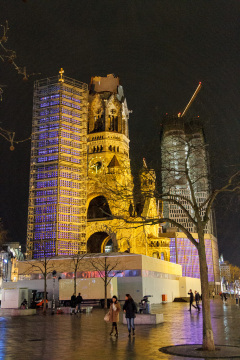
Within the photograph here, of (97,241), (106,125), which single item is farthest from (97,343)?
(106,125)

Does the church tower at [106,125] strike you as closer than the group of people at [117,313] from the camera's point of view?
No

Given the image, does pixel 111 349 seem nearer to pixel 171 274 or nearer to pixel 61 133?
pixel 171 274

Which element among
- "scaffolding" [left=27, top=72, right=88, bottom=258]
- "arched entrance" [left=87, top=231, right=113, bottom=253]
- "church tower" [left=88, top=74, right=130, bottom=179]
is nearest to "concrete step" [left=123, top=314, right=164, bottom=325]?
"scaffolding" [left=27, top=72, right=88, bottom=258]

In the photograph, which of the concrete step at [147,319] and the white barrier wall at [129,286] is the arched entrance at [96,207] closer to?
the white barrier wall at [129,286]

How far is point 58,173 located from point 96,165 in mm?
14303

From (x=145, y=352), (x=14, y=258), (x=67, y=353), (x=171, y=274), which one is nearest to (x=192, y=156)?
(x=145, y=352)

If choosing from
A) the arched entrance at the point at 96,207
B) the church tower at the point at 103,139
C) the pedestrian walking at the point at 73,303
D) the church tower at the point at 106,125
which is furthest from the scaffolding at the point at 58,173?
the pedestrian walking at the point at 73,303

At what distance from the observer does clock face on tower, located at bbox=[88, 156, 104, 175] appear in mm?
80275

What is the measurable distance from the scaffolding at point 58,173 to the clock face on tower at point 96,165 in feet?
26.1

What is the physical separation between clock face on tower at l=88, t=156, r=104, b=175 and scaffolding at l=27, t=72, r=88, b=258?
797 centimetres

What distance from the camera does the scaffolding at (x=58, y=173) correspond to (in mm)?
65938

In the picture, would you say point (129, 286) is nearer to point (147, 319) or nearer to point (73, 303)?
point (73, 303)

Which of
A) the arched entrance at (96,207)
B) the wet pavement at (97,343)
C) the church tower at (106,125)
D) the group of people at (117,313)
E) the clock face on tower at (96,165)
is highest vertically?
the church tower at (106,125)

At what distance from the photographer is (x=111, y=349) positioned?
1265cm
